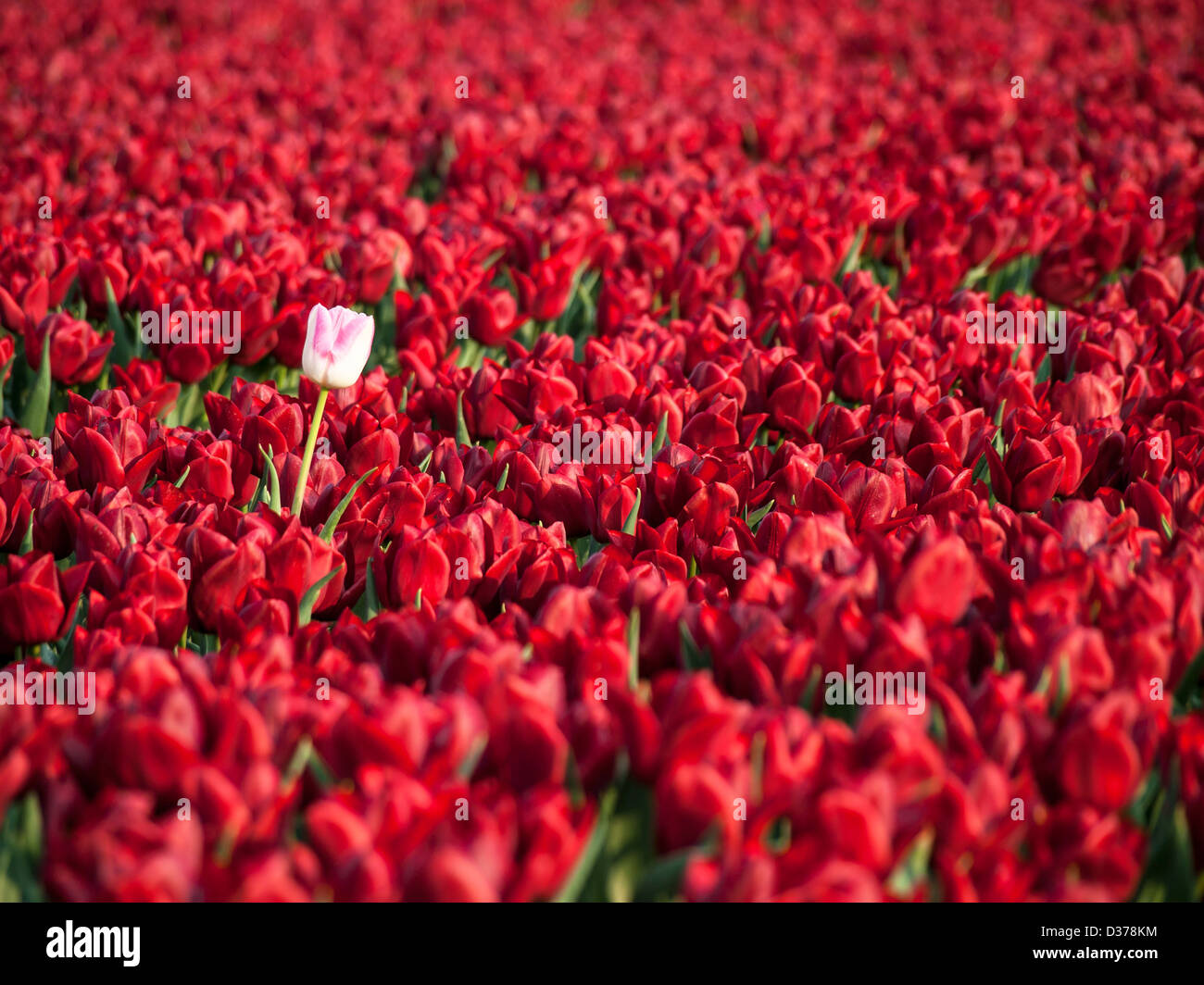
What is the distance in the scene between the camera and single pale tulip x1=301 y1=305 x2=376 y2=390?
7.83 feet

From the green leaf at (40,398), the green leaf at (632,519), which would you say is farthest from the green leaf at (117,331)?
the green leaf at (632,519)

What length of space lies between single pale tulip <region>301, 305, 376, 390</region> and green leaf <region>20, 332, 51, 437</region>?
1158 millimetres

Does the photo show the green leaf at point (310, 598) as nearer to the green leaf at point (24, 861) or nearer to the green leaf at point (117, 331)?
the green leaf at point (24, 861)

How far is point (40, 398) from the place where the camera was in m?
3.21

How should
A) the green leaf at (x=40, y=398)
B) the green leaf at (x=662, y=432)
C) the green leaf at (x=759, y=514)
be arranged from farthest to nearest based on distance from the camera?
1. the green leaf at (x=40, y=398)
2. the green leaf at (x=662, y=432)
3. the green leaf at (x=759, y=514)

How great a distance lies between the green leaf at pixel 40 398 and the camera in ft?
10.5

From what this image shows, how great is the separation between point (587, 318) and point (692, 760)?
2.61 m

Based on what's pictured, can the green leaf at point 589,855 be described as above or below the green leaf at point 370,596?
below

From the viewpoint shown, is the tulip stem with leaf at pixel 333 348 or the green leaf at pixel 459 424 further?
the green leaf at pixel 459 424

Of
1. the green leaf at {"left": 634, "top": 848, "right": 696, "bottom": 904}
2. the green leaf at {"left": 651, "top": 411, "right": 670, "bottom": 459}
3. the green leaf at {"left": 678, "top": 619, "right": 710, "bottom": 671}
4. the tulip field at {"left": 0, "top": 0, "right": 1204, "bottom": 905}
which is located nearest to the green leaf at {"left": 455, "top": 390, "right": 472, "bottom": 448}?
the tulip field at {"left": 0, "top": 0, "right": 1204, "bottom": 905}

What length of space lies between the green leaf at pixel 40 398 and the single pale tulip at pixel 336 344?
1158 millimetres

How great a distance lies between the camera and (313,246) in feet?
13.9

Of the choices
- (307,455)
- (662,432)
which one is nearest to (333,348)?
(307,455)

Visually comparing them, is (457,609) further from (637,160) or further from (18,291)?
(637,160)
